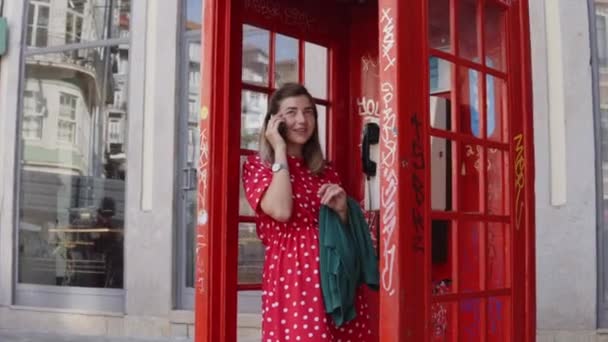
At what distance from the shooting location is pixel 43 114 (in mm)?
8023

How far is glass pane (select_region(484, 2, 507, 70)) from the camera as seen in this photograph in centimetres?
311

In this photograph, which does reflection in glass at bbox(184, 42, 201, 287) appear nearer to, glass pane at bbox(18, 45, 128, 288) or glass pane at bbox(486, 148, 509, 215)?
glass pane at bbox(18, 45, 128, 288)

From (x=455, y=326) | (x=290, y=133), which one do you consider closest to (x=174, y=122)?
(x=290, y=133)

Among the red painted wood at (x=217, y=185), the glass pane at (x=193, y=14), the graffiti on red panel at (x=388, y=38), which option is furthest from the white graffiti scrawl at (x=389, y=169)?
the glass pane at (x=193, y=14)

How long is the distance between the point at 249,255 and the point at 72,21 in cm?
515

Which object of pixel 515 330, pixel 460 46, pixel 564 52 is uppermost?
pixel 564 52

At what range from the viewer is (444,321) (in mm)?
2809

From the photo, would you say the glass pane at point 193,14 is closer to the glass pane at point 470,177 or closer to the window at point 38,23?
the window at point 38,23

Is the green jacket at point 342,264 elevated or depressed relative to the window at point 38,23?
depressed

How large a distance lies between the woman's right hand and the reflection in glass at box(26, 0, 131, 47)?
4910 mm

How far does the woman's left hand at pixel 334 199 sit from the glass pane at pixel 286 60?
85 cm

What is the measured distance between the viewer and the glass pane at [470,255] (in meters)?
2.90

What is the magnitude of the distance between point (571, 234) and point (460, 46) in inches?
115

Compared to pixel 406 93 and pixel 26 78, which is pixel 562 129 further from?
pixel 26 78
